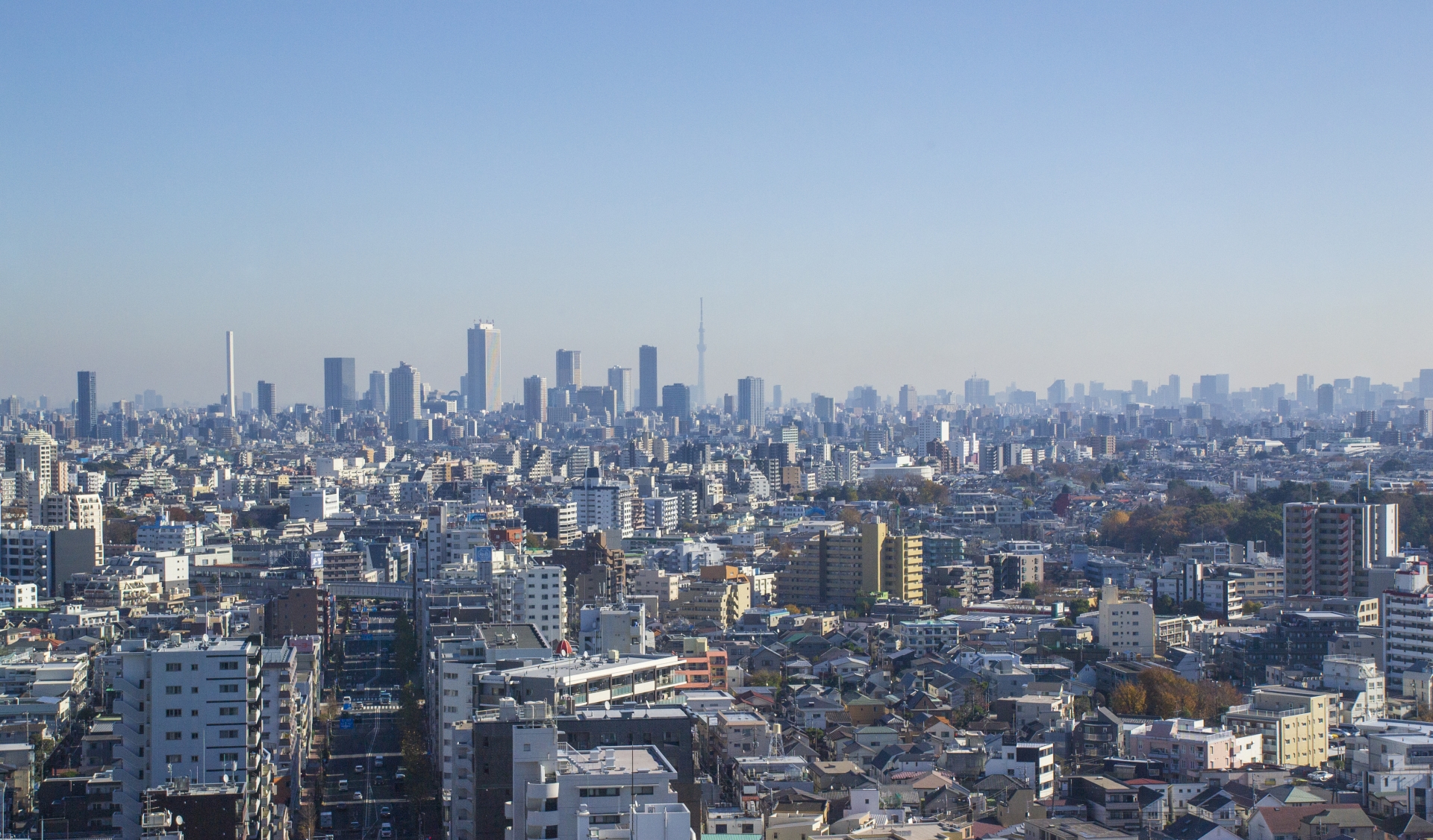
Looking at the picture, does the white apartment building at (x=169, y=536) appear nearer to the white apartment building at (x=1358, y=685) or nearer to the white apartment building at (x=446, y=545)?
the white apartment building at (x=446, y=545)

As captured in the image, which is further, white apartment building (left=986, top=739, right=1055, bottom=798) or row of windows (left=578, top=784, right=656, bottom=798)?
white apartment building (left=986, top=739, right=1055, bottom=798)

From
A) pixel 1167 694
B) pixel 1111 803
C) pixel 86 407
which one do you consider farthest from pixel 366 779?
pixel 86 407

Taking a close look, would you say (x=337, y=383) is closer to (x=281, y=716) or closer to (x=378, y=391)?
(x=378, y=391)

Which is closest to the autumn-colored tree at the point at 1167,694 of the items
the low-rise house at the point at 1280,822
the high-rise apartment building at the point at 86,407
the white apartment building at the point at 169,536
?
the low-rise house at the point at 1280,822

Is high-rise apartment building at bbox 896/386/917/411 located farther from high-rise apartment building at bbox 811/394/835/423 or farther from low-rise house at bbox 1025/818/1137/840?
low-rise house at bbox 1025/818/1137/840

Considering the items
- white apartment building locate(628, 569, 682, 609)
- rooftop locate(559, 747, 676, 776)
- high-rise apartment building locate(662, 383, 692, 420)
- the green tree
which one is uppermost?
high-rise apartment building locate(662, 383, 692, 420)

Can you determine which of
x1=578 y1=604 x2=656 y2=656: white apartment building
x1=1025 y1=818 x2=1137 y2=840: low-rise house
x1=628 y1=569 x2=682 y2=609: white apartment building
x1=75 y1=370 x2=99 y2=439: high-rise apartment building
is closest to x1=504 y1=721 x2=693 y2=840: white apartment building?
x1=1025 y1=818 x2=1137 y2=840: low-rise house

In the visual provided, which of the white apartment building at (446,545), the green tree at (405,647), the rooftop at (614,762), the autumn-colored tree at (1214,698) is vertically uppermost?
the rooftop at (614,762)

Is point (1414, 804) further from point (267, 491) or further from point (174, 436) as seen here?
point (174, 436)
